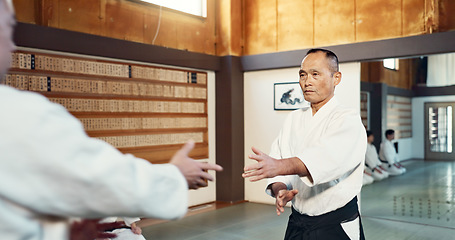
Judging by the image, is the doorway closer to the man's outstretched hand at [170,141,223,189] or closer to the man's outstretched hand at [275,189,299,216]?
the man's outstretched hand at [275,189,299,216]

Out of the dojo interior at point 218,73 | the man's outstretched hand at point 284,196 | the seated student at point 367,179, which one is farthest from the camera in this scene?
the seated student at point 367,179

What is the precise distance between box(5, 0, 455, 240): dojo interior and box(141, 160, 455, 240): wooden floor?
2 centimetres

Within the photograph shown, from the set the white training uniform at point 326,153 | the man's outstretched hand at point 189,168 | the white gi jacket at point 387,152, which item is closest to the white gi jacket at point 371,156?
the white gi jacket at point 387,152

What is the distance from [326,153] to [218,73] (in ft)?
15.0

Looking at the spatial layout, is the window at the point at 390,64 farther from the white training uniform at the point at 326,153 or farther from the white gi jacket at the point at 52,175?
the white gi jacket at the point at 52,175

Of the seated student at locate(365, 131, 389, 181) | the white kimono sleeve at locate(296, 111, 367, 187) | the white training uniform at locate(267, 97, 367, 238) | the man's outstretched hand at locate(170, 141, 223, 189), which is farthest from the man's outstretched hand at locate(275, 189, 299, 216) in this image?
the seated student at locate(365, 131, 389, 181)

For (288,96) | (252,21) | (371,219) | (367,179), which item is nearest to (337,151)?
(371,219)

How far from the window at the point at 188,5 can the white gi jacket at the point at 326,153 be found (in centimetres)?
382

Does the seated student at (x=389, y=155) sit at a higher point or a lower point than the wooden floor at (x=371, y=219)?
higher

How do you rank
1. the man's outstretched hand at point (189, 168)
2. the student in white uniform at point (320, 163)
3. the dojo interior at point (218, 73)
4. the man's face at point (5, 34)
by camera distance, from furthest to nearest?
the dojo interior at point (218, 73) → the student in white uniform at point (320, 163) → the man's outstretched hand at point (189, 168) → the man's face at point (5, 34)

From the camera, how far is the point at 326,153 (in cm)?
164

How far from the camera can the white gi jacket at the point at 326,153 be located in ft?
5.38

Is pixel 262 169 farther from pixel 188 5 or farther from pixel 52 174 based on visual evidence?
pixel 188 5

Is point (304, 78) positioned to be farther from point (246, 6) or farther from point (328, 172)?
point (246, 6)
